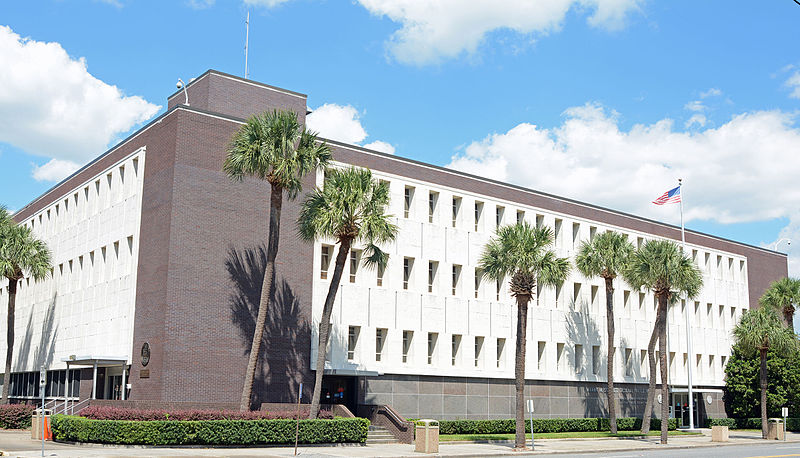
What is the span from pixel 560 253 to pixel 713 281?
779 inches

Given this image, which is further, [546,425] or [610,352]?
[610,352]

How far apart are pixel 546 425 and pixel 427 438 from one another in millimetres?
16510

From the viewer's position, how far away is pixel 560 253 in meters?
52.7

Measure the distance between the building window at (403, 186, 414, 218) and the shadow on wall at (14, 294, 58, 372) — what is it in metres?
22.0

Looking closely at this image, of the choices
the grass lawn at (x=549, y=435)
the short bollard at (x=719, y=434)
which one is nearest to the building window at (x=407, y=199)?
the grass lawn at (x=549, y=435)

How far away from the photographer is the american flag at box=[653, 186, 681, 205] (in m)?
52.9

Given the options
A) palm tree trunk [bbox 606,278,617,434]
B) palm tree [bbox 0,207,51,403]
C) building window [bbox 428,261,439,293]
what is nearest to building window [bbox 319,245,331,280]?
building window [bbox 428,261,439,293]

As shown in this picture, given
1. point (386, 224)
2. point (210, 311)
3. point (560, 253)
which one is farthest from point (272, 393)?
point (560, 253)

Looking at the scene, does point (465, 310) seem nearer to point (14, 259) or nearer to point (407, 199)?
point (407, 199)

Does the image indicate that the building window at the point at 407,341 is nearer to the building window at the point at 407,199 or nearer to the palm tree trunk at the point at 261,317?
the building window at the point at 407,199

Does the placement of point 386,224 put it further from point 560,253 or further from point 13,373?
point 13,373

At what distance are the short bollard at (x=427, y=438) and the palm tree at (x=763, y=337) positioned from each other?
28.0 metres

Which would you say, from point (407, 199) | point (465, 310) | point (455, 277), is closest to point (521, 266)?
point (465, 310)

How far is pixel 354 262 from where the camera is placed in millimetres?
42312
